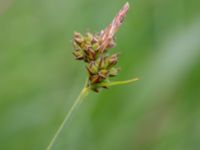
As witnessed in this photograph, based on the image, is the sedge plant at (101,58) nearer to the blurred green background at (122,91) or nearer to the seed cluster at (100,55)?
the seed cluster at (100,55)

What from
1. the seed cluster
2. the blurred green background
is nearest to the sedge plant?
the seed cluster

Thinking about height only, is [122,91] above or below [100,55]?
below

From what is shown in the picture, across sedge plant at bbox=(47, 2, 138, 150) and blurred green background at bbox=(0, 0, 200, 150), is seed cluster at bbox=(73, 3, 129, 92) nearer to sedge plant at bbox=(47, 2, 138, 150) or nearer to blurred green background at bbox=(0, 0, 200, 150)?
sedge plant at bbox=(47, 2, 138, 150)

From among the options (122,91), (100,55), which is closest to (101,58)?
(100,55)

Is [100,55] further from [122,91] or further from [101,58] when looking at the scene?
[122,91]

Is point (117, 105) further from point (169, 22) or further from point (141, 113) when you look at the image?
point (169, 22)

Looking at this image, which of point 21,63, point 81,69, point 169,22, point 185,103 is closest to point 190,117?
point 185,103

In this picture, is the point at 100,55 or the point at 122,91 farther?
the point at 122,91
